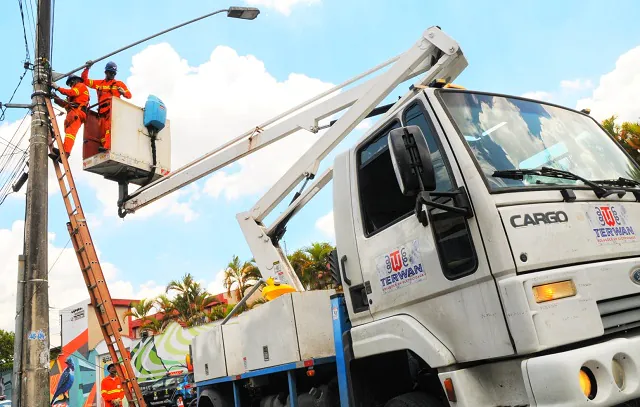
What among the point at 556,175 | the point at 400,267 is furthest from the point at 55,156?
the point at 556,175

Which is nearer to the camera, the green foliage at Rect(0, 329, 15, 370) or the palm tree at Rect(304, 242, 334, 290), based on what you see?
the palm tree at Rect(304, 242, 334, 290)

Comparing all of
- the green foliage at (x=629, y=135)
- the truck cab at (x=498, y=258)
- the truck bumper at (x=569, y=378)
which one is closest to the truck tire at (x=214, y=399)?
the truck cab at (x=498, y=258)

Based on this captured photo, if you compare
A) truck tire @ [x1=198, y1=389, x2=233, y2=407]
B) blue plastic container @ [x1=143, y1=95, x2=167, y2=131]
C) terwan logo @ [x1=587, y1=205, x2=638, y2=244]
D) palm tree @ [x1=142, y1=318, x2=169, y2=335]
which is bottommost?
truck tire @ [x1=198, y1=389, x2=233, y2=407]

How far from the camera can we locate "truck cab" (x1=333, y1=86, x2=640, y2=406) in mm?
2566

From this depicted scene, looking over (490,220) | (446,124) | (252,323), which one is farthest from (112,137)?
(490,220)

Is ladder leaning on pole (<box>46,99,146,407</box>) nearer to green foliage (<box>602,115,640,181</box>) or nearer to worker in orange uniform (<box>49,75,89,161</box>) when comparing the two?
worker in orange uniform (<box>49,75,89,161</box>)

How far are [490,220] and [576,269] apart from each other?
0.49 metres

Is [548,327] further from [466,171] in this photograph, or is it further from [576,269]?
[466,171]

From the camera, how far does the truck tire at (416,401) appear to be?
3.18m

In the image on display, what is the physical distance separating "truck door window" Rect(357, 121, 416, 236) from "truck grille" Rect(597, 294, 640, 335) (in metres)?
1.29

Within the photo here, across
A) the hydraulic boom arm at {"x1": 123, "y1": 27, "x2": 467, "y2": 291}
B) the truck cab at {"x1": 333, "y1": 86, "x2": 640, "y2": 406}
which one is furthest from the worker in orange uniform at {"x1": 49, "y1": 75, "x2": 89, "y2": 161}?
the truck cab at {"x1": 333, "y1": 86, "x2": 640, "y2": 406}

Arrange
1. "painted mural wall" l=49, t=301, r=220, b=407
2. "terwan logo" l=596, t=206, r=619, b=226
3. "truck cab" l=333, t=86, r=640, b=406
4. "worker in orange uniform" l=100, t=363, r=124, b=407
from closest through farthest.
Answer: "truck cab" l=333, t=86, r=640, b=406
"terwan logo" l=596, t=206, r=619, b=226
"worker in orange uniform" l=100, t=363, r=124, b=407
"painted mural wall" l=49, t=301, r=220, b=407

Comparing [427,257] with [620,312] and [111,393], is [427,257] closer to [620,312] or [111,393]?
[620,312]

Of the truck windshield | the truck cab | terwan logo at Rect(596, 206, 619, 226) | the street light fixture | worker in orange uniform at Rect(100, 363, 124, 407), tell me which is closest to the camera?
the truck cab
